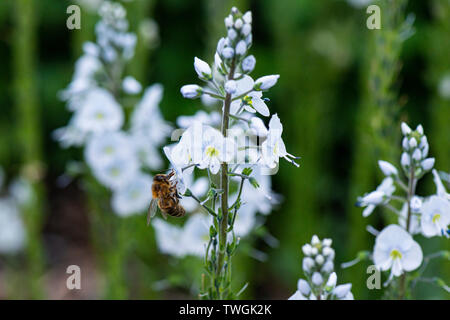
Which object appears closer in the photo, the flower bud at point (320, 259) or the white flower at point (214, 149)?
the white flower at point (214, 149)

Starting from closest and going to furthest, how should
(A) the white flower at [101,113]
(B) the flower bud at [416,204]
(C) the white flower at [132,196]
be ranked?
(B) the flower bud at [416,204], (A) the white flower at [101,113], (C) the white flower at [132,196]

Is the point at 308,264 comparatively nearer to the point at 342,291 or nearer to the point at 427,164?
the point at 342,291

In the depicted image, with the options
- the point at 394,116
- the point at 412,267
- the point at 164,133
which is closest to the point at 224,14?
the point at 164,133

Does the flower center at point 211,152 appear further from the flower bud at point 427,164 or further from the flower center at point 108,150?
the flower center at point 108,150

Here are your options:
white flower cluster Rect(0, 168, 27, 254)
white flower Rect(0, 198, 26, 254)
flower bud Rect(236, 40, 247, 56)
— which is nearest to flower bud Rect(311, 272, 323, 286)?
flower bud Rect(236, 40, 247, 56)

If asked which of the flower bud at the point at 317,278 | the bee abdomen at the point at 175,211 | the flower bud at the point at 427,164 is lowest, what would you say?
the flower bud at the point at 317,278

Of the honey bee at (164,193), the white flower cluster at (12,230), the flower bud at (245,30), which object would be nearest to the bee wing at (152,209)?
the honey bee at (164,193)

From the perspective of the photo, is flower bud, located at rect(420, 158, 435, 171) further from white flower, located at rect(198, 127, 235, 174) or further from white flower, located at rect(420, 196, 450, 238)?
white flower, located at rect(198, 127, 235, 174)
